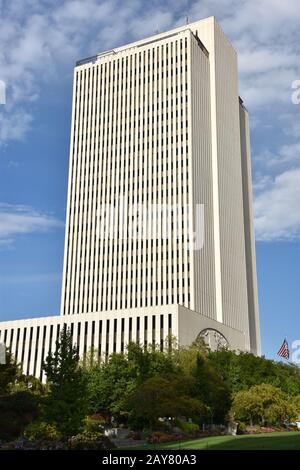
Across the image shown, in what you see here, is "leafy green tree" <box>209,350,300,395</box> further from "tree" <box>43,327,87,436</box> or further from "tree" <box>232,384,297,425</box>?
"tree" <box>43,327,87,436</box>

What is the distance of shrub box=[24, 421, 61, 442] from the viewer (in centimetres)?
4591

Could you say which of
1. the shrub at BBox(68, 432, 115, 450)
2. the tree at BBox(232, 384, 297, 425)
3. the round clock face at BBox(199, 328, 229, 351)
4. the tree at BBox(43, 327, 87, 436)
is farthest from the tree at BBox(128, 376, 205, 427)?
the round clock face at BBox(199, 328, 229, 351)

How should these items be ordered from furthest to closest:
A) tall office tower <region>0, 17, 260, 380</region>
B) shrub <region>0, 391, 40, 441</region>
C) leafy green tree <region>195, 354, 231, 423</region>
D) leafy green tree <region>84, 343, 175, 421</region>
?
tall office tower <region>0, 17, 260, 380</region>, leafy green tree <region>84, 343, 175, 421</region>, leafy green tree <region>195, 354, 231, 423</region>, shrub <region>0, 391, 40, 441</region>

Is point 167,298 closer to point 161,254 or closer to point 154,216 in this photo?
point 161,254

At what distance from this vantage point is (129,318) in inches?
3866

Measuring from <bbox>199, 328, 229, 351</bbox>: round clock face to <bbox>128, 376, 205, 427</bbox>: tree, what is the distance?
4217 centimetres

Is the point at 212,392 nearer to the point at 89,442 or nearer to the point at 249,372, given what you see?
the point at 249,372

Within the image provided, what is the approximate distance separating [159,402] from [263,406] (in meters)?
15.4

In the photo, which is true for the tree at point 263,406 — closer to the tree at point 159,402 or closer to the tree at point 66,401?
the tree at point 159,402

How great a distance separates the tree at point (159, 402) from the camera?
53.1 m

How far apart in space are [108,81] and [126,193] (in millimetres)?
30181

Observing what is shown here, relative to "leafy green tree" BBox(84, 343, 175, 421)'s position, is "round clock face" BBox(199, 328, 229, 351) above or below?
above

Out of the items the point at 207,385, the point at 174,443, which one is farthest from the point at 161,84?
the point at 174,443

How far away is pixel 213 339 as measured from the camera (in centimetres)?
10169
